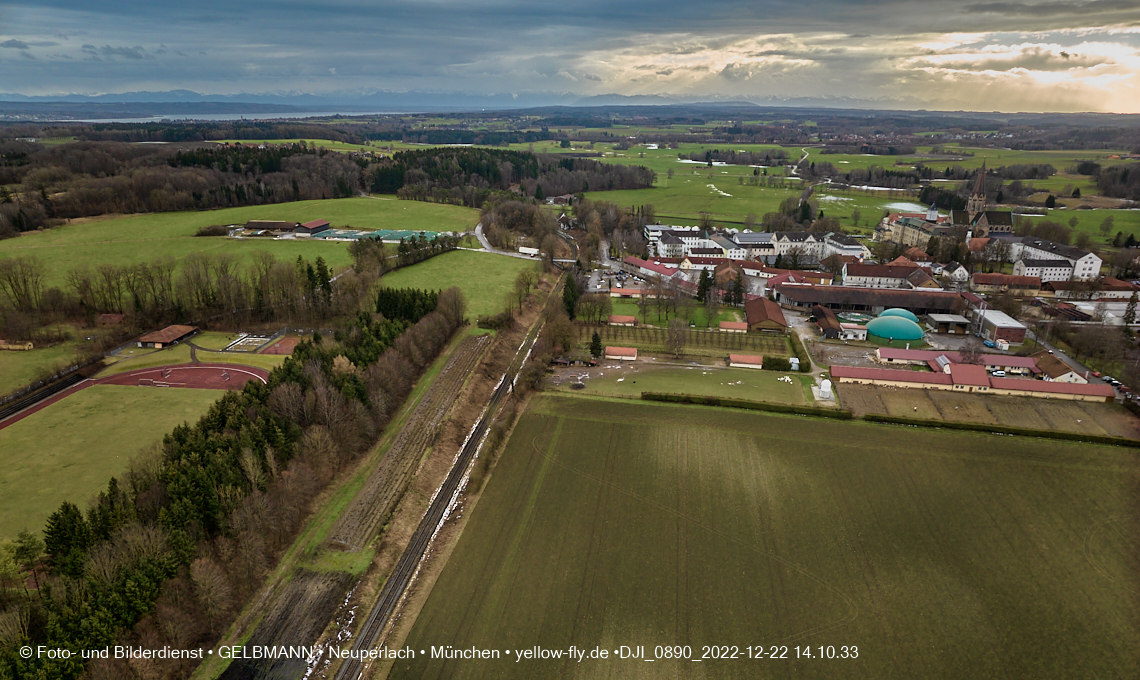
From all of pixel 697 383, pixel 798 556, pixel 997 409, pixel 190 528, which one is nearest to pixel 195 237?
pixel 190 528

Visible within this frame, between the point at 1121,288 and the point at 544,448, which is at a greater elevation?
the point at 1121,288

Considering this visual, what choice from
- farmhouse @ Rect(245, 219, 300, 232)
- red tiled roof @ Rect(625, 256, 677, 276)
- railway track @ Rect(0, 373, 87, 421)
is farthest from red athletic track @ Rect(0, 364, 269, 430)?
red tiled roof @ Rect(625, 256, 677, 276)

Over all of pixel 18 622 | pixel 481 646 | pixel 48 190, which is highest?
pixel 48 190

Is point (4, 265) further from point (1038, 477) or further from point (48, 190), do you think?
point (1038, 477)

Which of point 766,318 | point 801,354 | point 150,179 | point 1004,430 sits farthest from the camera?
point 150,179

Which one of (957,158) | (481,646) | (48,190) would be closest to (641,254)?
(481,646)

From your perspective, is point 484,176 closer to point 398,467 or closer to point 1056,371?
point 398,467

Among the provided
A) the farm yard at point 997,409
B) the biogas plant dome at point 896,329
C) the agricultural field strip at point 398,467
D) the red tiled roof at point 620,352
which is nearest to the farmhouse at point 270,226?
the agricultural field strip at point 398,467

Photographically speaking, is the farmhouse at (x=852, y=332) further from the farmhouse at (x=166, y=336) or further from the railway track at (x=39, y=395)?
the railway track at (x=39, y=395)
